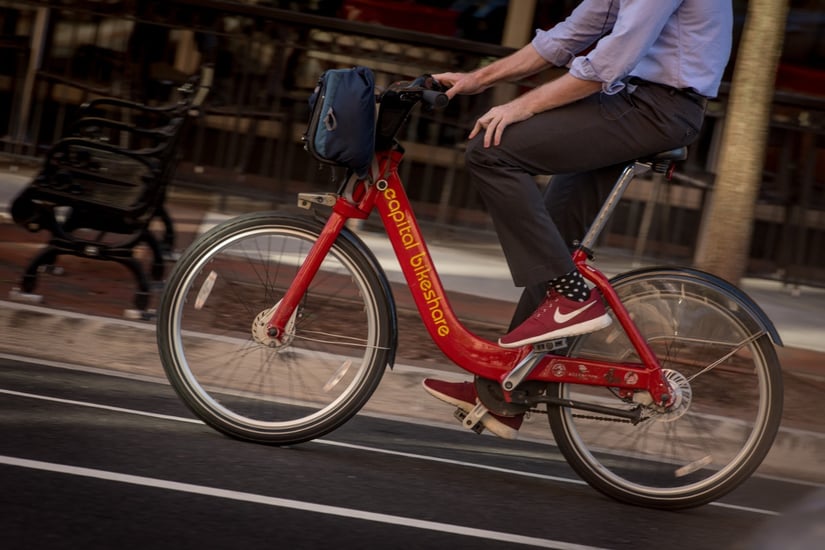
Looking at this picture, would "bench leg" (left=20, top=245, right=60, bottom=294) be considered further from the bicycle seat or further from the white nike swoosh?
the bicycle seat

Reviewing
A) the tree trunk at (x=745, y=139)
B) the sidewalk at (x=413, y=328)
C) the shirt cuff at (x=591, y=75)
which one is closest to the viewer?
the shirt cuff at (x=591, y=75)

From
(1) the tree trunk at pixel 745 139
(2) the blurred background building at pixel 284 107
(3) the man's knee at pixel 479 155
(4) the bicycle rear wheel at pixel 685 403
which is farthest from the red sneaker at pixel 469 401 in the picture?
(2) the blurred background building at pixel 284 107

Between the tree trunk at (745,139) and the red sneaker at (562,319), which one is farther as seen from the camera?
the tree trunk at (745,139)

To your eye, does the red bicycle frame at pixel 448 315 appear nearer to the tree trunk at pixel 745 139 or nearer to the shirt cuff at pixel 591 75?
the shirt cuff at pixel 591 75

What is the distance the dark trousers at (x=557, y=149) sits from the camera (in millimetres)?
4719

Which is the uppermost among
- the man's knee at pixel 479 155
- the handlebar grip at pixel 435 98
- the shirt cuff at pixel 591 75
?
the shirt cuff at pixel 591 75

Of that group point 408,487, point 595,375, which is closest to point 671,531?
point 595,375

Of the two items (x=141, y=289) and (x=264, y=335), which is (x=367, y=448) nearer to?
(x=264, y=335)

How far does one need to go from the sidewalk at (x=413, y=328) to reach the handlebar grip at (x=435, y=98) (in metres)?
1.25

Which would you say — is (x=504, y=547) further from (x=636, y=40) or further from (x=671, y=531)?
(x=636, y=40)

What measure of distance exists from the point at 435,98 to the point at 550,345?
95 cm

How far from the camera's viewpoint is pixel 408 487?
16.0 feet

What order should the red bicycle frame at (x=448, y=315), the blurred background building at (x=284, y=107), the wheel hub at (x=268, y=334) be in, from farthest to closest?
the blurred background building at (x=284, y=107) → the wheel hub at (x=268, y=334) → the red bicycle frame at (x=448, y=315)

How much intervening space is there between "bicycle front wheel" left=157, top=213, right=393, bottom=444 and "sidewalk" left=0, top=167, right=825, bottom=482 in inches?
32.3
